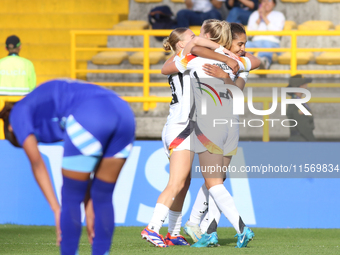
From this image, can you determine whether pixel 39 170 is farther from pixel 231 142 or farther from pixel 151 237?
pixel 231 142

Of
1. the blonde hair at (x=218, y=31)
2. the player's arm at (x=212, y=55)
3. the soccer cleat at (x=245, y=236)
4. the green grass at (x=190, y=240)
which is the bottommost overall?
the green grass at (x=190, y=240)

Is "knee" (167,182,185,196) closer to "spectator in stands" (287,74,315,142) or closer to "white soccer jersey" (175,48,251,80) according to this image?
"white soccer jersey" (175,48,251,80)

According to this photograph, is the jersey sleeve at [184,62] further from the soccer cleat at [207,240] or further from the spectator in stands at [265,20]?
the spectator in stands at [265,20]

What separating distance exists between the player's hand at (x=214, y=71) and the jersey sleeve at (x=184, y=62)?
0.13 metres

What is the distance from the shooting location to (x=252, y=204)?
6699mm

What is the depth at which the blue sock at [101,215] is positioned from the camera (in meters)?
3.16

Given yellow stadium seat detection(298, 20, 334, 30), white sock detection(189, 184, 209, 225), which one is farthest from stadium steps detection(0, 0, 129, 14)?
white sock detection(189, 184, 209, 225)

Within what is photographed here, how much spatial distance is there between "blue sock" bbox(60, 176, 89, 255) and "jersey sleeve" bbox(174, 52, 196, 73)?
5.87 feet

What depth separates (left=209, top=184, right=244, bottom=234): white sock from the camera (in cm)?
450

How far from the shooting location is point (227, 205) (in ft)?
14.9

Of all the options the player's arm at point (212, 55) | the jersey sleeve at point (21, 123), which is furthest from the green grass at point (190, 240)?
the jersey sleeve at point (21, 123)

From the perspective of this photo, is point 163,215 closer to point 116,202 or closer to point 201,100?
point 201,100

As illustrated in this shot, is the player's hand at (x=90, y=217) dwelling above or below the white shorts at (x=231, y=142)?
below

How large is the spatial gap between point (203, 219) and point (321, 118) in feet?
14.4
